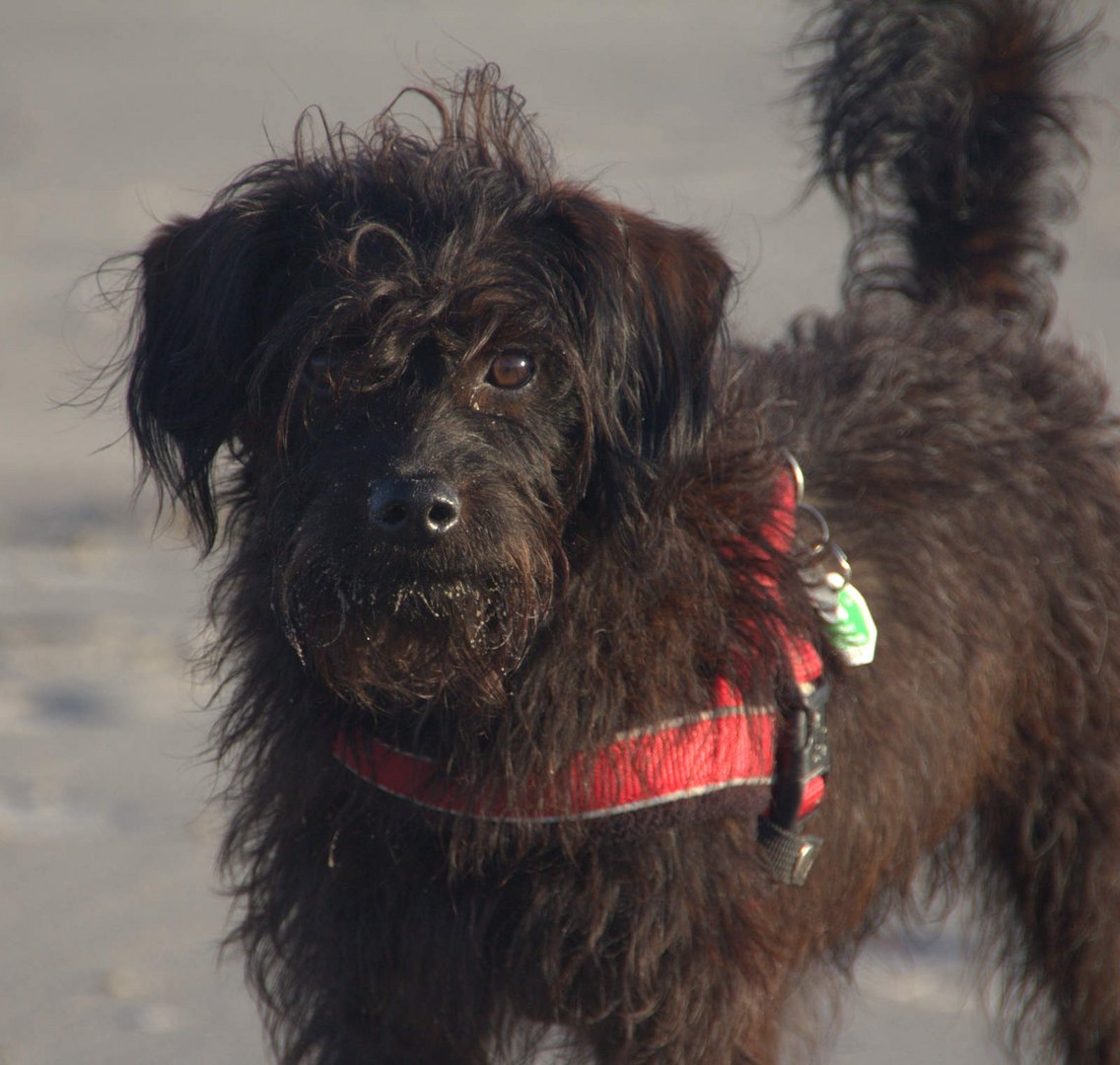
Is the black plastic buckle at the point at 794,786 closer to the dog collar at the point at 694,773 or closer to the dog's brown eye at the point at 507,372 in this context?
the dog collar at the point at 694,773

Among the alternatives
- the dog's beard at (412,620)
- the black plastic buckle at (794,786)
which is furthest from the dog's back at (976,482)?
the dog's beard at (412,620)

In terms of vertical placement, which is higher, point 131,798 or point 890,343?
point 890,343

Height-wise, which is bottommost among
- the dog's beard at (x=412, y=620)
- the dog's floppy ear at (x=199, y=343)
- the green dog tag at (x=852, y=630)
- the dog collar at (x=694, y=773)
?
the dog collar at (x=694, y=773)

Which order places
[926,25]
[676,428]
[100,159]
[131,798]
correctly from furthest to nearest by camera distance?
[100,159] → [131,798] → [926,25] → [676,428]

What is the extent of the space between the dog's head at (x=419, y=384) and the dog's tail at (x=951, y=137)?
119cm

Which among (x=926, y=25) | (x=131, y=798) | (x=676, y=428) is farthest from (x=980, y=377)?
(x=131, y=798)

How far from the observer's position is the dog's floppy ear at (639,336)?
2535 millimetres

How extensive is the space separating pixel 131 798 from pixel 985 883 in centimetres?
227

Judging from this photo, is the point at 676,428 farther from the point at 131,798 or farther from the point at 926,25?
the point at 131,798

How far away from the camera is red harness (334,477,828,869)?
258 cm

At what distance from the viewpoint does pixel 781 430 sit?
123 inches

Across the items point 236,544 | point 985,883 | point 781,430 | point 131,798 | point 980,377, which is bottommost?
point 131,798

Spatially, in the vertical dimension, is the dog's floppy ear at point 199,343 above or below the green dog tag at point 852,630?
above

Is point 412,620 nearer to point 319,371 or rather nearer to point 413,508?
point 413,508
